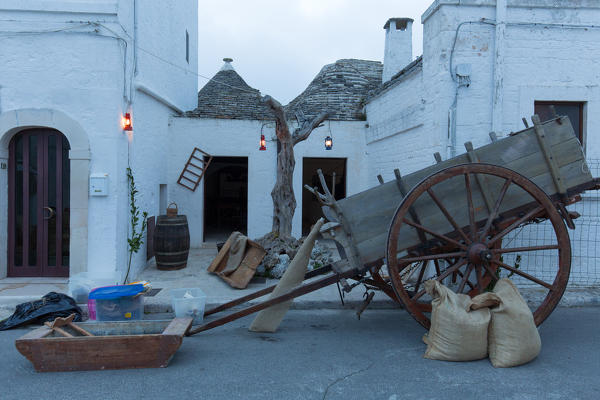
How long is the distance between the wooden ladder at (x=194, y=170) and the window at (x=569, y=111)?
6.14m

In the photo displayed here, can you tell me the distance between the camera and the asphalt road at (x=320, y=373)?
2984 mm

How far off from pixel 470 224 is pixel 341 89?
7.67 meters

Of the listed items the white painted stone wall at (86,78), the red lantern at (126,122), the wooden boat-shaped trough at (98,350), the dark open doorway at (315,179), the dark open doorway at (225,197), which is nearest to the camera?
the wooden boat-shaped trough at (98,350)

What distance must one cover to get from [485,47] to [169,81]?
589 centimetres

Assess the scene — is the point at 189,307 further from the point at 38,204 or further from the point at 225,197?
the point at 225,197

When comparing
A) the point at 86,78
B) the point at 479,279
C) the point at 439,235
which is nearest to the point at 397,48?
the point at 86,78

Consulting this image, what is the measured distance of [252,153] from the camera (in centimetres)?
941

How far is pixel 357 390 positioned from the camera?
3033mm

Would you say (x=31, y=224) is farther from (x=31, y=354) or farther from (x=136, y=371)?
(x=136, y=371)

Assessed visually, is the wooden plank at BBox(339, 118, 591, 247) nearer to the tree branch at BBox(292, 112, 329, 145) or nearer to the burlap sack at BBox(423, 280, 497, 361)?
the burlap sack at BBox(423, 280, 497, 361)

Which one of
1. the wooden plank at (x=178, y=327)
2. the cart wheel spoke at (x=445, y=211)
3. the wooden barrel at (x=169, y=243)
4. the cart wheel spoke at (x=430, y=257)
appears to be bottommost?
the wooden plank at (x=178, y=327)

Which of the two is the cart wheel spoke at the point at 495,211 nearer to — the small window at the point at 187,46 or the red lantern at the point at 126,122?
the red lantern at the point at 126,122

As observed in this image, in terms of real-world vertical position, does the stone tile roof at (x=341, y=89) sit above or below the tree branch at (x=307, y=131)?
above

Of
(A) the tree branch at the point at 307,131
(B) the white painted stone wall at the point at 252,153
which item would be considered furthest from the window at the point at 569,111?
(B) the white painted stone wall at the point at 252,153
